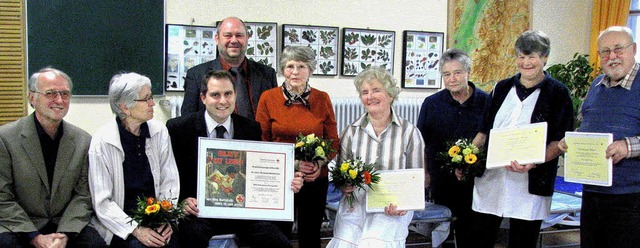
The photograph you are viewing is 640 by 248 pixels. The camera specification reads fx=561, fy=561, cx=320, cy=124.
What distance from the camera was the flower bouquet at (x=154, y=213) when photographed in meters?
2.83

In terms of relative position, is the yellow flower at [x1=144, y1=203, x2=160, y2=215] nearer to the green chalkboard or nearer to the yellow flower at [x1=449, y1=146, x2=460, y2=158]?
the yellow flower at [x1=449, y1=146, x2=460, y2=158]

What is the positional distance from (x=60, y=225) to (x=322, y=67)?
13.1ft

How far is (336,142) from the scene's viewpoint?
11.7 ft

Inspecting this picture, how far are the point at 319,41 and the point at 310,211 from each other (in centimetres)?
327

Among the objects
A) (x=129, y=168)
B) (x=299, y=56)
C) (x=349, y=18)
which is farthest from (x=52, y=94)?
(x=349, y=18)

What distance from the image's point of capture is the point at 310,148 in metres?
3.25

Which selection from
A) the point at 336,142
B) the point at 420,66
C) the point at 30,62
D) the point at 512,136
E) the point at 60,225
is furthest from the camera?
the point at 420,66

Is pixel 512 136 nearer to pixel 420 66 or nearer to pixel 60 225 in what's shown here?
pixel 60 225

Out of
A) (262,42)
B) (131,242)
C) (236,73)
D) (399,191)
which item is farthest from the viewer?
(262,42)

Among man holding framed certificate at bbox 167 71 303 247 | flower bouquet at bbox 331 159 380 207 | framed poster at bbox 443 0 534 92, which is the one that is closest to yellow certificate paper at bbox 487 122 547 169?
flower bouquet at bbox 331 159 380 207

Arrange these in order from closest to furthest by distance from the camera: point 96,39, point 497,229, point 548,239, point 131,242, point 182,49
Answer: point 131,242, point 497,229, point 96,39, point 548,239, point 182,49

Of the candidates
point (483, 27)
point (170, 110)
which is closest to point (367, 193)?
point (170, 110)

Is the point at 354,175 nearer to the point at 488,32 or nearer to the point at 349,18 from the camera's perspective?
the point at 349,18

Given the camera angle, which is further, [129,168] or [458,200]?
[458,200]
